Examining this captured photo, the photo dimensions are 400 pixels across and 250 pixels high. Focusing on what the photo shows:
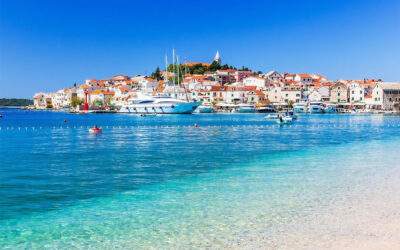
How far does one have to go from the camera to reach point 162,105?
362ft

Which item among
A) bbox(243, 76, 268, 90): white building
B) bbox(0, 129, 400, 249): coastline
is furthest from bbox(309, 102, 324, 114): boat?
bbox(0, 129, 400, 249): coastline

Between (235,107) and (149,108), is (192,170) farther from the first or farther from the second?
(235,107)

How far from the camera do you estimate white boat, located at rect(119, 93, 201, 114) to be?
110m

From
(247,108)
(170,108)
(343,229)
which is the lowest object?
(343,229)

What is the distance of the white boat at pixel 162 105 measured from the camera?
359 ft

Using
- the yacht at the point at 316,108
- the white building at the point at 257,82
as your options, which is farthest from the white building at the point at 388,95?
the white building at the point at 257,82

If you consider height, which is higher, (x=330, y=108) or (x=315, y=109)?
(x=330, y=108)

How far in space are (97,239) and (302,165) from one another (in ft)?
44.6

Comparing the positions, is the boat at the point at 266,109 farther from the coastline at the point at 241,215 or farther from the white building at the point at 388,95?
the coastline at the point at 241,215

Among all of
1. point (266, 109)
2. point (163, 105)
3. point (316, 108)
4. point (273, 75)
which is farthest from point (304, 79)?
point (163, 105)

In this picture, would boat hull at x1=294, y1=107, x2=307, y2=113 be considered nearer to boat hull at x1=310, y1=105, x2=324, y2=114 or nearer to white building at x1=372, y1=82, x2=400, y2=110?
boat hull at x1=310, y1=105, x2=324, y2=114

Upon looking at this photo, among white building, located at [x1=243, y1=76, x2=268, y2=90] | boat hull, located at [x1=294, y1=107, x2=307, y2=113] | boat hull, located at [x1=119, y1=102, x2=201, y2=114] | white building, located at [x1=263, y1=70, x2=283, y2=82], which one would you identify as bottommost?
boat hull, located at [x1=294, y1=107, x2=307, y2=113]

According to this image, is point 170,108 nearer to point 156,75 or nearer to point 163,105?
point 163,105

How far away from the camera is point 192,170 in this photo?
63.8 feet
